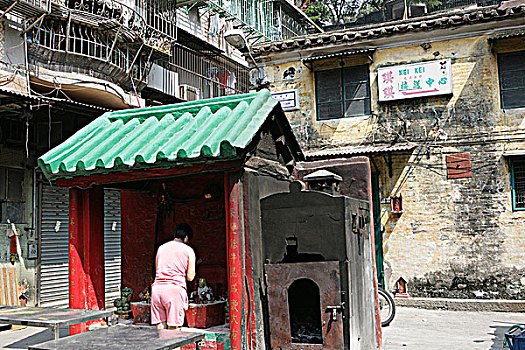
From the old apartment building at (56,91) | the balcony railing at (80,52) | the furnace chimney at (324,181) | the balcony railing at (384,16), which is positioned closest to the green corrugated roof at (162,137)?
the furnace chimney at (324,181)

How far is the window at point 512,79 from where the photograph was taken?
45.9 feet

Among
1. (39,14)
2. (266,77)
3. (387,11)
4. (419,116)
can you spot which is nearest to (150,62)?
(266,77)

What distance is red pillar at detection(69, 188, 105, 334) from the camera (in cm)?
754

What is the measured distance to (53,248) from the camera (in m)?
14.0

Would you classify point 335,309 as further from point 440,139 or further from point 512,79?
point 512,79

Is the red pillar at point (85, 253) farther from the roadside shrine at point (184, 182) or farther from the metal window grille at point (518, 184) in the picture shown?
the metal window grille at point (518, 184)

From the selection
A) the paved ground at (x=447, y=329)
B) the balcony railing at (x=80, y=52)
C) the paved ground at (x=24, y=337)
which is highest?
the balcony railing at (x=80, y=52)

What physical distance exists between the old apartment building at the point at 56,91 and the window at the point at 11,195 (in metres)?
0.03

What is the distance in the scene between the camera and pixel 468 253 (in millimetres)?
13828

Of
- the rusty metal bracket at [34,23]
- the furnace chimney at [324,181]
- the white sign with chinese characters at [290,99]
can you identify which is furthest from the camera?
the white sign with chinese characters at [290,99]

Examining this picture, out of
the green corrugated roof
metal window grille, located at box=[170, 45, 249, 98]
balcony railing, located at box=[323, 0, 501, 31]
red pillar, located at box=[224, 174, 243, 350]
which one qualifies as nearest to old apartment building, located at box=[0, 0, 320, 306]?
metal window grille, located at box=[170, 45, 249, 98]

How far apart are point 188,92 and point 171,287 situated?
1340cm

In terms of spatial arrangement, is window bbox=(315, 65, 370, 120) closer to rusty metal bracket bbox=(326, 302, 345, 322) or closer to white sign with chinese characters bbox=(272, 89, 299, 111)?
white sign with chinese characters bbox=(272, 89, 299, 111)

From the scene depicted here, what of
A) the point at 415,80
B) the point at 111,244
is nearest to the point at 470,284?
the point at 415,80
